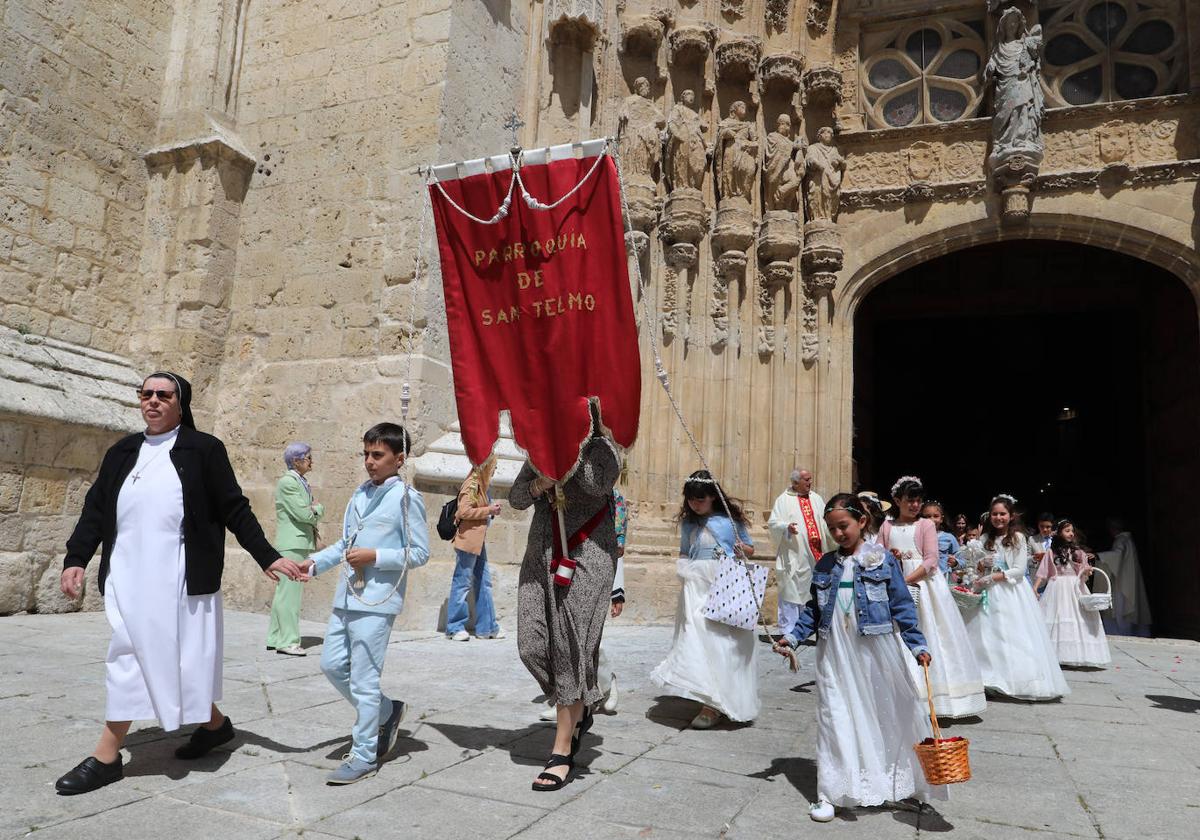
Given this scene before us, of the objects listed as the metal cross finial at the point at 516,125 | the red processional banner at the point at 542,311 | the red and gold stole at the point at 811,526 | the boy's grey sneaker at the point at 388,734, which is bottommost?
the boy's grey sneaker at the point at 388,734

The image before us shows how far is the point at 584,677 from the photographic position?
3.43 meters

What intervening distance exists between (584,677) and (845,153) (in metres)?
9.09

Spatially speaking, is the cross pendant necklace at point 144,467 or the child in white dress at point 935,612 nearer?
the cross pendant necklace at point 144,467

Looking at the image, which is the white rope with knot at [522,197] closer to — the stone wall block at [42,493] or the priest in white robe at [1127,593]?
the stone wall block at [42,493]

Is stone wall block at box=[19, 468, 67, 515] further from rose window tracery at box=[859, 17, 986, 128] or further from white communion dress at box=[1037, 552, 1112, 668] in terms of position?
rose window tracery at box=[859, 17, 986, 128]

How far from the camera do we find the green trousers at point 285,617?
222 inches

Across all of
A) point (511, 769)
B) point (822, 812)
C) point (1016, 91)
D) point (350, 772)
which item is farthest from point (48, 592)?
point (1016, 91)

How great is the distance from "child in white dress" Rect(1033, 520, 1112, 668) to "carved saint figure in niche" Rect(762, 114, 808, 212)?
4.62 metres

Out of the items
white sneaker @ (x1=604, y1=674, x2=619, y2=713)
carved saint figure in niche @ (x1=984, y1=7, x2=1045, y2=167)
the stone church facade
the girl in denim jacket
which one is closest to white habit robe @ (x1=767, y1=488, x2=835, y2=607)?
the stone church facade

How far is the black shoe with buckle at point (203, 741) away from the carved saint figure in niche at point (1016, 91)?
969 cm

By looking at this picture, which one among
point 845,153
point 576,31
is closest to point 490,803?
point 576,31

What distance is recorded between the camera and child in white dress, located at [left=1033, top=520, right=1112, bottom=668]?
7391mm

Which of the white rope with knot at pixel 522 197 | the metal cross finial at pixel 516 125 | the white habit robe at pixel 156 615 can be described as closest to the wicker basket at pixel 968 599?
the white rope with knot at pixel 522 197

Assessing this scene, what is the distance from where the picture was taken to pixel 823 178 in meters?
10.1
